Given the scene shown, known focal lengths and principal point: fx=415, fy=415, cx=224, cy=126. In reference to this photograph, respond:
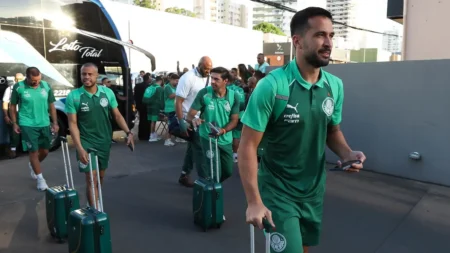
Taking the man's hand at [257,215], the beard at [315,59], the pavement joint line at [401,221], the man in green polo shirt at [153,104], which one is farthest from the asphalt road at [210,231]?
the man in green polo shirt at [153,104]

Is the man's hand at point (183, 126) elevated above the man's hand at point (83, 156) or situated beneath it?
elevated above

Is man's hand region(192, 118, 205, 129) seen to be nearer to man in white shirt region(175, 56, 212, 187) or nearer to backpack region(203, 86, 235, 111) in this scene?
backpack region(203, 86, 235, 111)

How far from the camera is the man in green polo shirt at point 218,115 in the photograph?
521 cm

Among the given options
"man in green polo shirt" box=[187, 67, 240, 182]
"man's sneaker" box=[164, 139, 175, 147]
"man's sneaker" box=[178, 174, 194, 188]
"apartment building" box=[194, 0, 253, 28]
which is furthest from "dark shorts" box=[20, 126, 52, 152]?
"apartment building" box=[194, 0, 253, 28]

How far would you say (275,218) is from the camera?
2484 millimetres

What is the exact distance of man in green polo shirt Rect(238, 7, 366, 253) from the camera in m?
2.33

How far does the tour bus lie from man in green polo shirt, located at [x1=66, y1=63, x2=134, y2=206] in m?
5.78

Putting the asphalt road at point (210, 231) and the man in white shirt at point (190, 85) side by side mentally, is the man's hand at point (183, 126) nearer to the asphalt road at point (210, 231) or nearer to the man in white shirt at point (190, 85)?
the man in white shirt at point (190, 85)

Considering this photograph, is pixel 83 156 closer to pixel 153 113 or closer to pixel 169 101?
pixel 169 101

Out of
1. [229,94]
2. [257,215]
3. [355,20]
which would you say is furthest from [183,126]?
[355,20]

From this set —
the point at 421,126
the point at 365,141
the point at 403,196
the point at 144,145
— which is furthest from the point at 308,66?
the point at 144,145

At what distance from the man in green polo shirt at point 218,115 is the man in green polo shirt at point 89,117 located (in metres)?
0.93

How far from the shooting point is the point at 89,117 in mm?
4848

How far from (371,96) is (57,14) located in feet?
25.9
